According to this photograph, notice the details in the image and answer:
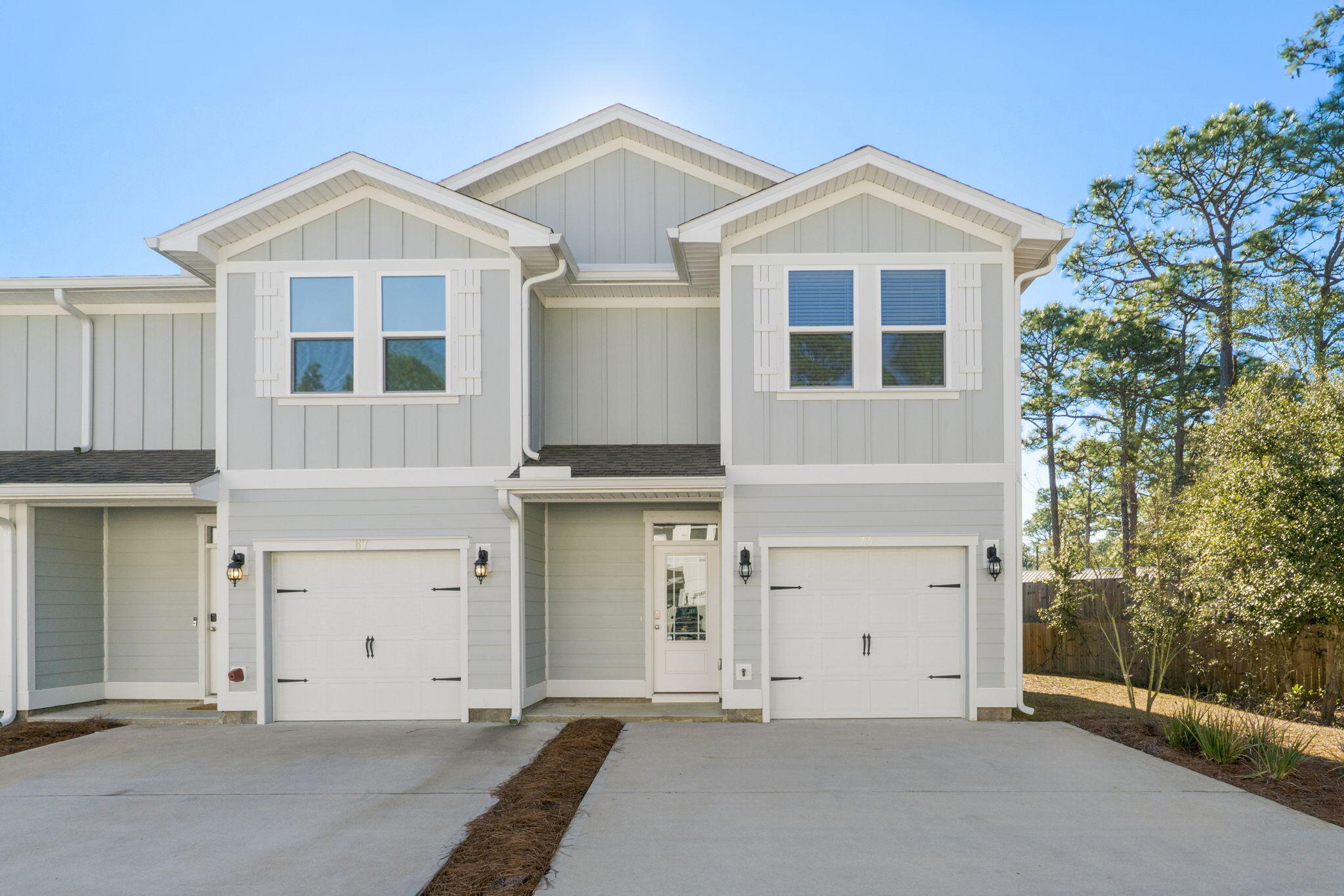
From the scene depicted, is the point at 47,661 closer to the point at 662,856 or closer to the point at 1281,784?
the point at 662,856

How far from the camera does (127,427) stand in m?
12.0

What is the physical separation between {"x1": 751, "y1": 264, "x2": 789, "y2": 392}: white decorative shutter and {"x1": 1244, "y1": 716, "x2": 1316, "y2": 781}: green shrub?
5143 millimetres

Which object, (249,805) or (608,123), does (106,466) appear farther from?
(608,123)

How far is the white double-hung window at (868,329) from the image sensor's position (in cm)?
1038

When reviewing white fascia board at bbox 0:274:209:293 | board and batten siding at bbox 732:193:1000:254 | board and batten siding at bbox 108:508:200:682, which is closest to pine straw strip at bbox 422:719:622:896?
board and batten siding at bbox 732:193:1000:254

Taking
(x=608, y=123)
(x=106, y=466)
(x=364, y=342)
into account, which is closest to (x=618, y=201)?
(x=608, y=123)

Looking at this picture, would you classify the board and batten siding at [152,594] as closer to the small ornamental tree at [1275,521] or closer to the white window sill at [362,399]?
the white window sill at [362,399]

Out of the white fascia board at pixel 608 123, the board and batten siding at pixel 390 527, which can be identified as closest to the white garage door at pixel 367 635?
the board and batten siding at pixel 390 527

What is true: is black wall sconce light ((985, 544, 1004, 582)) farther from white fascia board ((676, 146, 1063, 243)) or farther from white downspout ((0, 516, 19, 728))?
white downspout ((0, 516, 19, 728))

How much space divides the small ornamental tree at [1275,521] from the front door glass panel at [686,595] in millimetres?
5441

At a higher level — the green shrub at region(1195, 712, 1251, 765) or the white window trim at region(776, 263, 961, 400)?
the white window trim at region(776, 263, 961, 400)

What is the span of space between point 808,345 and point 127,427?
7975 millimetres

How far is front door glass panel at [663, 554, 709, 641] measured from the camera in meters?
11.9

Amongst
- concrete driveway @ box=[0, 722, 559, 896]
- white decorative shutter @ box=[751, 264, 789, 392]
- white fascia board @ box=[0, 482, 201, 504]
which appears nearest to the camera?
concrete driveway @ box=[0, 722, 559, 896]
